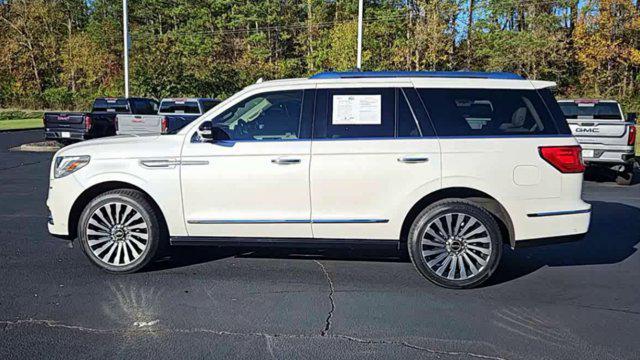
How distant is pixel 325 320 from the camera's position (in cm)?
442

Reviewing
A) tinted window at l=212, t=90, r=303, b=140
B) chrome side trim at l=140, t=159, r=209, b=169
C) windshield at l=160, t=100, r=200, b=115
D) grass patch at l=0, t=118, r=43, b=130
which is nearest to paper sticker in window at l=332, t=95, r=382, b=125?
tinted window at l=212, t=90, r=303, b=140

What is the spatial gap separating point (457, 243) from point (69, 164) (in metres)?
3.81

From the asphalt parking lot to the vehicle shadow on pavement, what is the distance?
35 mm

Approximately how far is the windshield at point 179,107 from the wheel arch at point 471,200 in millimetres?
13549

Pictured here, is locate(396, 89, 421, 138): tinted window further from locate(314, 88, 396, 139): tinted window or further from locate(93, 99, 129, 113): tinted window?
locate(93, 99, 129, 113): tinted window

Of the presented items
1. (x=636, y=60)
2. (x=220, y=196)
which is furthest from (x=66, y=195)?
(x=636, y=60)

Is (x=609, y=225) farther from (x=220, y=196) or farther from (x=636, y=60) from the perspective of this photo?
(x=636, y=60)

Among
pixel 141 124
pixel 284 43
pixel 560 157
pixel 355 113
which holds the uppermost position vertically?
pixel 284 43

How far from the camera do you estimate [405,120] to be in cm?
527

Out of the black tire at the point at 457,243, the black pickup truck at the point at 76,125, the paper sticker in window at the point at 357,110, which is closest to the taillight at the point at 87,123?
the black pickup truck at the point at 76,125

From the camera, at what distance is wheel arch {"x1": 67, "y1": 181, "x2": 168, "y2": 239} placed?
5.50 metres

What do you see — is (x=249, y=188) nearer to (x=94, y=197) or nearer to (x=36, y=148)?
(x=94, y=197)

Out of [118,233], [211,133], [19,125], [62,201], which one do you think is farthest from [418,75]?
[19,125]

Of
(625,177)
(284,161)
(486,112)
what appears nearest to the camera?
(284,161)
